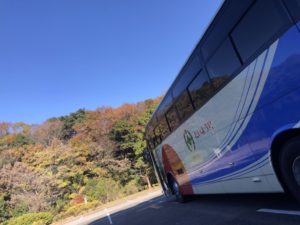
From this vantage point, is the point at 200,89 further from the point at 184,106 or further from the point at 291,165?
the point at 291,165

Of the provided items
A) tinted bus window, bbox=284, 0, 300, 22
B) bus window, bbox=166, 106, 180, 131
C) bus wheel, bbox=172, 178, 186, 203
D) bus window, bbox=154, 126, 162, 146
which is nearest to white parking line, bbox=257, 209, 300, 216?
tinted bus window, bbox=284, 0, 300, 22

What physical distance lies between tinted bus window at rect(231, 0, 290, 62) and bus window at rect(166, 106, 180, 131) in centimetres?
387

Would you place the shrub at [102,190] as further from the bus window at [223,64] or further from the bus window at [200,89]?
the bus window at [223,64]

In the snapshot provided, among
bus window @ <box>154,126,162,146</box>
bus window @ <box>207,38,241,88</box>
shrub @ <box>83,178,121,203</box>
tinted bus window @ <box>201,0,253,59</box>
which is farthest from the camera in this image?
shrub @ <box>83,178,121,203</box>

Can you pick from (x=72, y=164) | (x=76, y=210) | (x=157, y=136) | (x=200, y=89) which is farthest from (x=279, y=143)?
(x=72, y=164)

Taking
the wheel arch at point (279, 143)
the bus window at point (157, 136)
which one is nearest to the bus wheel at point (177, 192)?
the bus window at point (157, 136)

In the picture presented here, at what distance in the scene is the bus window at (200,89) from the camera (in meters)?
5.96

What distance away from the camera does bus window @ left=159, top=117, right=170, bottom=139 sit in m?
9.55

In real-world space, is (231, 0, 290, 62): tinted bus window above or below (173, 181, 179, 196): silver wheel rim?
above

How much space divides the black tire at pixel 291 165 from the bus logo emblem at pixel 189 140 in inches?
131

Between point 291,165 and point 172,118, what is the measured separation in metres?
4.83

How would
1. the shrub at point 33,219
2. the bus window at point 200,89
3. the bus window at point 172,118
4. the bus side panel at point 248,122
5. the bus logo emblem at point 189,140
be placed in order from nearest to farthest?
the bus side panel at point 248,122 → the bus window at point 200,89 → the bus logo emblem at point 189,140 → the bus window at point 172,118 → the shrub at point 33,219

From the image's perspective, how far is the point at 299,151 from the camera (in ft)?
12.7

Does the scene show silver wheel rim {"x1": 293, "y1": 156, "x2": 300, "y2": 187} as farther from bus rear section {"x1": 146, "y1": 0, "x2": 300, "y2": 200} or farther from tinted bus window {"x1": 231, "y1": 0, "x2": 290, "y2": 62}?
tinted bus window {"x1": 231, "y1": 0, "x2": 290, "y2": 62}
